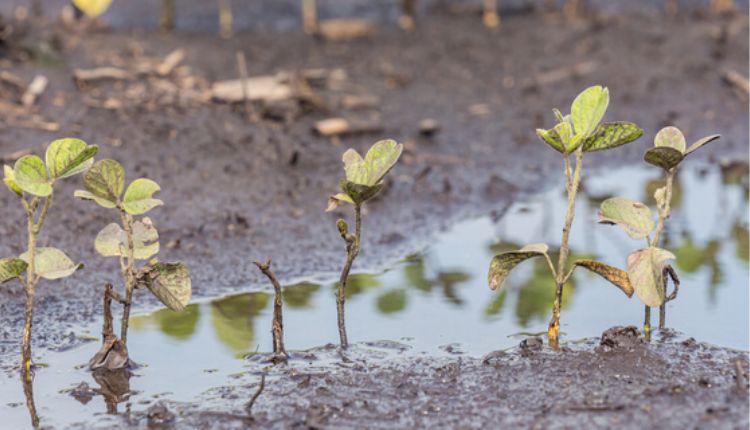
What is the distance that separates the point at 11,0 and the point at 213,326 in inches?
272

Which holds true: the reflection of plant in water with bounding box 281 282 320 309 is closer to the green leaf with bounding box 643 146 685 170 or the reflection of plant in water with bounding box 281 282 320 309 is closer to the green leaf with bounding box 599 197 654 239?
the green leaf with bounding box 599 197 654 239

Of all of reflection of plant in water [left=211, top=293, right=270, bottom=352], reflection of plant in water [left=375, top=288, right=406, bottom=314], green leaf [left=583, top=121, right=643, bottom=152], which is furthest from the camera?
reflection of plant in water [left=375, top=288, right=406, bottom=314]

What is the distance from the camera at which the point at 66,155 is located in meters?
3.34

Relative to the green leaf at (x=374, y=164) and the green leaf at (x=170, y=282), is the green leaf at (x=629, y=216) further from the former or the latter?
the green leaf at (x=170, y=282)

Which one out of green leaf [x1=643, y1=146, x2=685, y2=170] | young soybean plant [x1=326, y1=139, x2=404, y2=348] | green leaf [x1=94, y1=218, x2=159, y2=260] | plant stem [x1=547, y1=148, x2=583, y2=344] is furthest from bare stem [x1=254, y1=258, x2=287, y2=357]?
green leaf [x1=643, y1=146, x2=685, y2=170]

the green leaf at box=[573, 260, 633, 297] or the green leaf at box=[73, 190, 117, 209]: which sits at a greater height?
the green leaf at box=[73, 190, 117, 209]

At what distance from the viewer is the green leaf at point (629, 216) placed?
354 centimetres

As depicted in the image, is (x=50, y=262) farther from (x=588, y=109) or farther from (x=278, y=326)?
(x=588, y=109)

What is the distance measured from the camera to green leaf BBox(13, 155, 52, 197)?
3305 millimetres

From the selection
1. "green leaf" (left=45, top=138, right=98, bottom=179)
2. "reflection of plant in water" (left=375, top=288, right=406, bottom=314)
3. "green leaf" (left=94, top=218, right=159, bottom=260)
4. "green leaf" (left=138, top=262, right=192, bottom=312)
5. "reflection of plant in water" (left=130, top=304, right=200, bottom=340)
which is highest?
"green leaf" (left=45, top=138, right=98, bottom=179)

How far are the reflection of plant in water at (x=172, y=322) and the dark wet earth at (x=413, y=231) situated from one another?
0.06 feet

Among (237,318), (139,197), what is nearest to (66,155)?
(139,197)

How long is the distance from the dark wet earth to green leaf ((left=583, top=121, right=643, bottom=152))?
0.64m

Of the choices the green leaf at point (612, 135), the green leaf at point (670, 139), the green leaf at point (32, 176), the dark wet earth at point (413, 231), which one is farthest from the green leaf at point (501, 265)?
the green leaf at point (32, 176)
